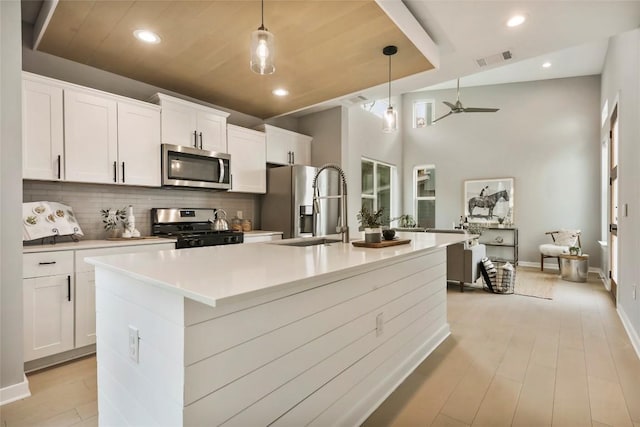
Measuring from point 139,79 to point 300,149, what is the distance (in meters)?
2.32

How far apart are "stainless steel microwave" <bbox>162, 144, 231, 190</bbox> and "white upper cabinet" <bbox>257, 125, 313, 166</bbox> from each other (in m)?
0.80

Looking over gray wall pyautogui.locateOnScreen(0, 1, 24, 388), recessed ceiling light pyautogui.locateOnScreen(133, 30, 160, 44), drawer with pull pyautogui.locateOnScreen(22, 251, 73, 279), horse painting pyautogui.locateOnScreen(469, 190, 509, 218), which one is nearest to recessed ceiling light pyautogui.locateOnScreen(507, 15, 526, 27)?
recessed ceiling light pyautogui.locateOnScreen(133, 30, 160, 44)

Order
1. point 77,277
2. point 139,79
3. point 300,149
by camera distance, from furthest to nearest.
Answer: point 300,149
point 139,79
point 77,277

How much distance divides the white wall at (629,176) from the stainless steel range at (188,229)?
3.79 meters

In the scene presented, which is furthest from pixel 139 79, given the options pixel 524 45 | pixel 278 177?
pixel 524 45

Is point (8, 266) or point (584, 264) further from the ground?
point (8, 266)

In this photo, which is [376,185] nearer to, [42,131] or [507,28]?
[507,28]

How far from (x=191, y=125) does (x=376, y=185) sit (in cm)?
432

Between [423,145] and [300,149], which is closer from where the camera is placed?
[300,149]

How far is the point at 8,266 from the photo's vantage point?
2041 mm

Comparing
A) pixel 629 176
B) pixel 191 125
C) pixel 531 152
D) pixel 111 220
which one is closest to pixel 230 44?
pixel 191 125

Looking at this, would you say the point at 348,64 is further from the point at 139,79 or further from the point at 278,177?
the point at 139,79

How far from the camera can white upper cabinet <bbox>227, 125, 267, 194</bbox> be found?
4.16 m

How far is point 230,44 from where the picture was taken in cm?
278
